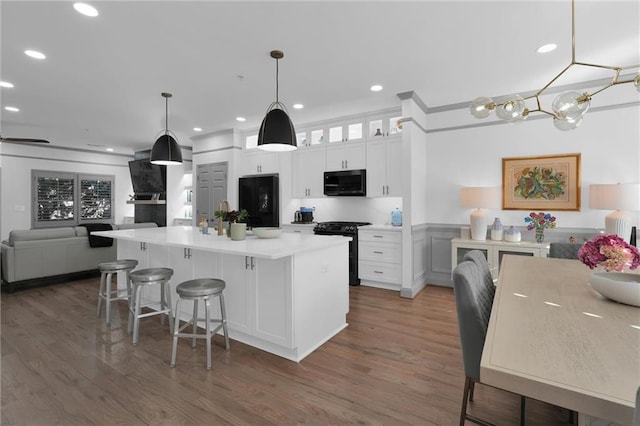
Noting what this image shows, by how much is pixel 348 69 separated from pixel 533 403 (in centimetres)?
320

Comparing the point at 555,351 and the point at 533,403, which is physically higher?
the point at 555,351

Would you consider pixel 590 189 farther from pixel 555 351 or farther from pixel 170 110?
pixel 170 110

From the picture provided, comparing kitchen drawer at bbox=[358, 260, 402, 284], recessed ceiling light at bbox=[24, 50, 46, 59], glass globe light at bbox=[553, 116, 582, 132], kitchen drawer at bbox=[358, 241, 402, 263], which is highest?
recessed ceiling light at bbox=[24, 50, 46, 59]

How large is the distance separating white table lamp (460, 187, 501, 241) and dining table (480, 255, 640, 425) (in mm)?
2488

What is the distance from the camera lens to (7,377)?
223cm

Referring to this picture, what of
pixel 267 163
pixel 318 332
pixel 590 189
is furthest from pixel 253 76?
pixel 590 189

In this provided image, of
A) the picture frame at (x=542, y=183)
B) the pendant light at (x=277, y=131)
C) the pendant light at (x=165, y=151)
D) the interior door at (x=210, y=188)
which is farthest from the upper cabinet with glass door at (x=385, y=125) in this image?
the interior door at (x=210, y=188)

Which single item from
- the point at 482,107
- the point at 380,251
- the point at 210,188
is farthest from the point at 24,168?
the point at 482,107

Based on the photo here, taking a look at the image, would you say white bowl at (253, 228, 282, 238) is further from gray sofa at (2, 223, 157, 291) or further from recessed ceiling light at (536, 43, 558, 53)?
gray sofa at (2, 223, 157, 291)

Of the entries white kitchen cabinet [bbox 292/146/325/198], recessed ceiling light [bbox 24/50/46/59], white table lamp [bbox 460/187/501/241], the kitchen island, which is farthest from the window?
white table lamp [bbox 460/187/501/241]

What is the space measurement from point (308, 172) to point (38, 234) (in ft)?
13.4

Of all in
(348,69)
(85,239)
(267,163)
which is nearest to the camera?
(348,69)

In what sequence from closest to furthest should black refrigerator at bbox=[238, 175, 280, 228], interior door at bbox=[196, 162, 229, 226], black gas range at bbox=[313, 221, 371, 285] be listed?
black gas range at bbox=[313, 221, 371, 285]
black refrigerator at bbox=[238, 175, 280, 228]
interior door at bbox=[196, 162, 229, 226]

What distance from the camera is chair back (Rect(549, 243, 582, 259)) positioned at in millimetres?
2814
